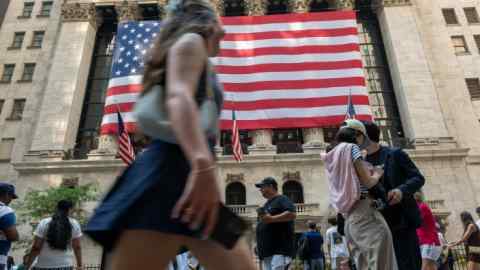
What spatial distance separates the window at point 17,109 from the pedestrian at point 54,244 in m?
27.8

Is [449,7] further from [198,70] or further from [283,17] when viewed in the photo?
[198,70]

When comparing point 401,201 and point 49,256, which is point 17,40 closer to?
point 49,256

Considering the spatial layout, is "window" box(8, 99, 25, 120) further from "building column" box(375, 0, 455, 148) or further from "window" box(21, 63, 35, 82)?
"building column" box(375, 0, 455, 148)

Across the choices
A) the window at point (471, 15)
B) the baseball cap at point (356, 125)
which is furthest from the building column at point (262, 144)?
the baseball cap at point (356, 125)

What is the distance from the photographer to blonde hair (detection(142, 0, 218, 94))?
1.91 meters

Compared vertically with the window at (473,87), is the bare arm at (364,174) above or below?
below

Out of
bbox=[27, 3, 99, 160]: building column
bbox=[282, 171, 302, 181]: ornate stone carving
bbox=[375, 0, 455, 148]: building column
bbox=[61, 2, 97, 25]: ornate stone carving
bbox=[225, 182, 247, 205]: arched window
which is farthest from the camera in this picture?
bbox=[61, 2, 97, 25]: ornate stone carving

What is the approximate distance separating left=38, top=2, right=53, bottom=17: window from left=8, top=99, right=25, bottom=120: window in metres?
8.92

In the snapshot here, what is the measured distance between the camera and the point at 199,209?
1.57 meters

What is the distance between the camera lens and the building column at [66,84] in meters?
26.8

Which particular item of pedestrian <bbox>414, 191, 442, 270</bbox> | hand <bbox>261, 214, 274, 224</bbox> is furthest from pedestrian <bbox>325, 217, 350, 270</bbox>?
hand <bbox>261, 214, 274, 224</bbox>

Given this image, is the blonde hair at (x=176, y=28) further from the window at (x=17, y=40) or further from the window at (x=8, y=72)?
the window at (x=17, y=40)

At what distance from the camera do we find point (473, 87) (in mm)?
29109

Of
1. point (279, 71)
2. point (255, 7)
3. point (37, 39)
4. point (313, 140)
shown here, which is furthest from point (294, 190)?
point (37, 39)
